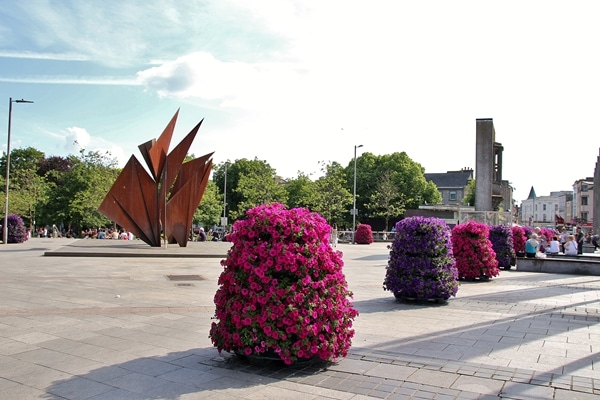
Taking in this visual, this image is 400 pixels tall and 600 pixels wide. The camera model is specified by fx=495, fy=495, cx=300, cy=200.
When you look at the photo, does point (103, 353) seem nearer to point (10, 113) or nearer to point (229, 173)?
point (10, 113)

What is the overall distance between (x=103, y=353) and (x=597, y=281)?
14788 mm

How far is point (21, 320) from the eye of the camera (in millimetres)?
7332

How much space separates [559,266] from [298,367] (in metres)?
15.5

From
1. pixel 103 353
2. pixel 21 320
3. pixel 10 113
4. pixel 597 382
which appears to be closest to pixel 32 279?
pixel 21 320

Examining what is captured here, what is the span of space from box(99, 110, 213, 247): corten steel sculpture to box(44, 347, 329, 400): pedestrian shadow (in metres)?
17.8

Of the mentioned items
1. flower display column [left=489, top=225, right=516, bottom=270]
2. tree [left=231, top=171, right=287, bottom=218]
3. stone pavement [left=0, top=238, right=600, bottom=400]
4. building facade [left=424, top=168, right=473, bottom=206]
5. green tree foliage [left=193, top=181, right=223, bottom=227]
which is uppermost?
building facade [left=424, top=168, right=473, bottom=206]

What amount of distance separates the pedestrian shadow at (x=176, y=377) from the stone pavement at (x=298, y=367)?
0.06ft

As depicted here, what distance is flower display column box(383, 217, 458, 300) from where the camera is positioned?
30.7ft

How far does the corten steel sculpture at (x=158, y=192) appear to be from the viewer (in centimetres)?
2219

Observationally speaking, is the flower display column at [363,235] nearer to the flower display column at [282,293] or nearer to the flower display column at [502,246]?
the flower display column at [502,246]

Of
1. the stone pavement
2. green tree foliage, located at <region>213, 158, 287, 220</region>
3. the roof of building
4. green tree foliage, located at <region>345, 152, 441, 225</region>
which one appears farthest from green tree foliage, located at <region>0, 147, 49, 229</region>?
the roof of building

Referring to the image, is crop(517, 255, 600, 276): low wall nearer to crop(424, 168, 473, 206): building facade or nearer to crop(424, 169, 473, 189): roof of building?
crop(424, 168, 473, 206): building facade

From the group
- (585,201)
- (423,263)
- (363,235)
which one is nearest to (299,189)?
(363,235)

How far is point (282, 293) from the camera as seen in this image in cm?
502
